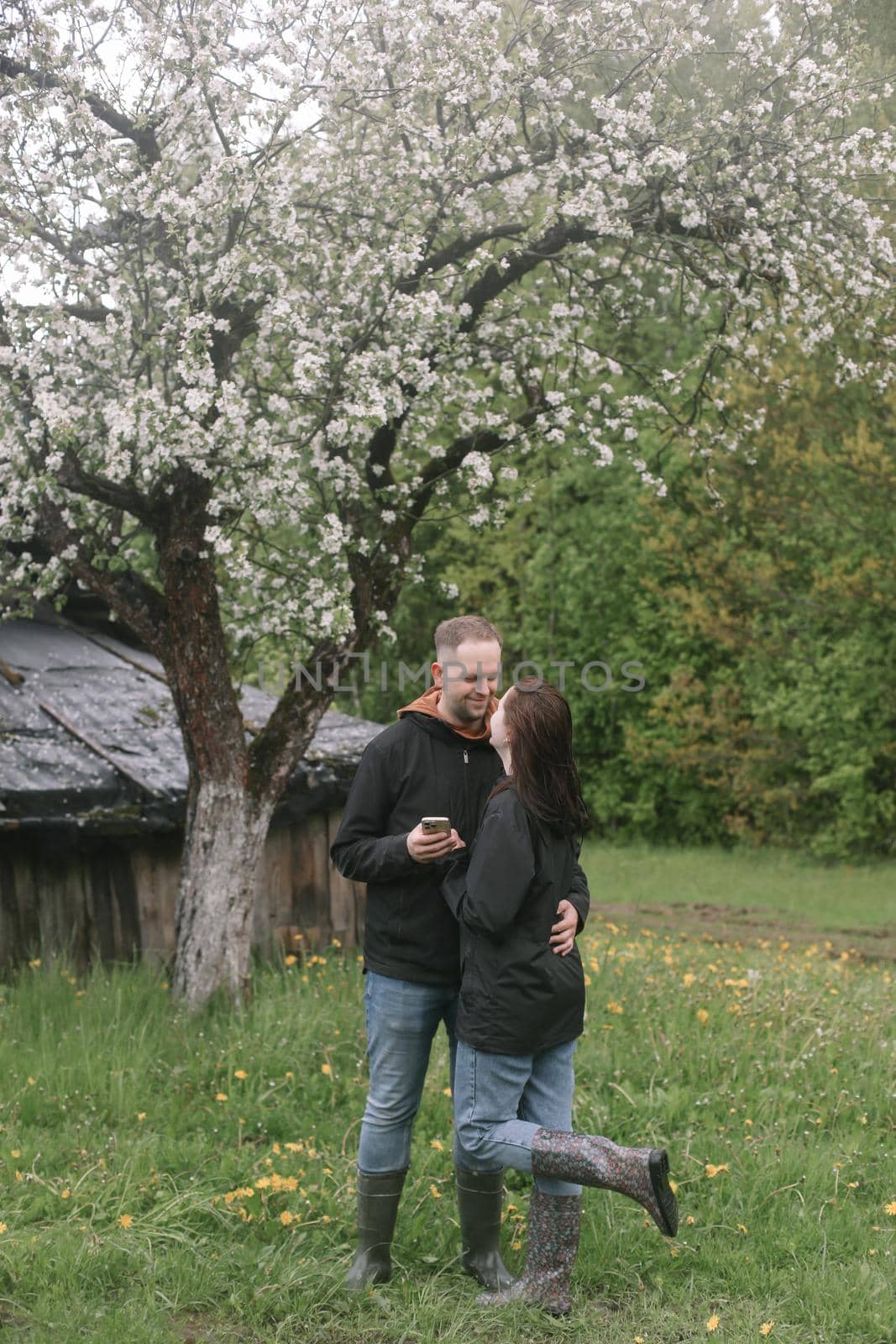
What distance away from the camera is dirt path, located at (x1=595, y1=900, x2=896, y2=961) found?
1081 centimetres

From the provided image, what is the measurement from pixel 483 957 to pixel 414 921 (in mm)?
289

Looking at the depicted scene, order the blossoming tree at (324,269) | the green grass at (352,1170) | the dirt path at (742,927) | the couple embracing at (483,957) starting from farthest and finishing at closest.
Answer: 1. the dirt path at (742,927)
2. the blossoming tree at (324,269)
3. the green grass at (352,1170)
4. the couple embracing at (483,957)

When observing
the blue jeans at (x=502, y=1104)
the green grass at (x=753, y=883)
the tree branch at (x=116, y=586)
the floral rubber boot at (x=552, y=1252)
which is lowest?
the green grass at (x=753, y=883)

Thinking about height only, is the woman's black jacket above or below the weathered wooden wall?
above

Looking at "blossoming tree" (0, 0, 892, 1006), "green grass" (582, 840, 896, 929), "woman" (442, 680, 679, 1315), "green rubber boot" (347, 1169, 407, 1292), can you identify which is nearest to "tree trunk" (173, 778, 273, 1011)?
"blossoming tree" (0, 0, 892, 1006)

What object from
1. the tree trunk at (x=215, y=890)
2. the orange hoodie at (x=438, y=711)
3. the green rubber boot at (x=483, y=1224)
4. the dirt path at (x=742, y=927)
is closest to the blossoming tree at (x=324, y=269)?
the tree trunk at (x=215, y=890)

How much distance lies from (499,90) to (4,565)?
4.13 meters

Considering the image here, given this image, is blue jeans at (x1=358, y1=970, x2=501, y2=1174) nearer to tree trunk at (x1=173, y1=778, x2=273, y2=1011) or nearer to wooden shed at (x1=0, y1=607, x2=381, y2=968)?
tree trunk at (x1=173, y1=778, x2=273, y2=1011)

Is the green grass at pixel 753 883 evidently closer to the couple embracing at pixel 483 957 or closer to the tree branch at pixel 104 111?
the couple embracing at pixel 483 957

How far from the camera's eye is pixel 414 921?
369 cm

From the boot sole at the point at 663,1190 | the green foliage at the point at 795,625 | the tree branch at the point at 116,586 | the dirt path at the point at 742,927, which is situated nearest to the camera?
the boot sole at the point at 663,1190

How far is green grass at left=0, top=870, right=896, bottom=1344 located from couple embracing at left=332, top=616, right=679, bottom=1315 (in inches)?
10.9

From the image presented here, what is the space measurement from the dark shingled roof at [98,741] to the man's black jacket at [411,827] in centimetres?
390

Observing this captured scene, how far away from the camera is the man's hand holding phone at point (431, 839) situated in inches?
135
